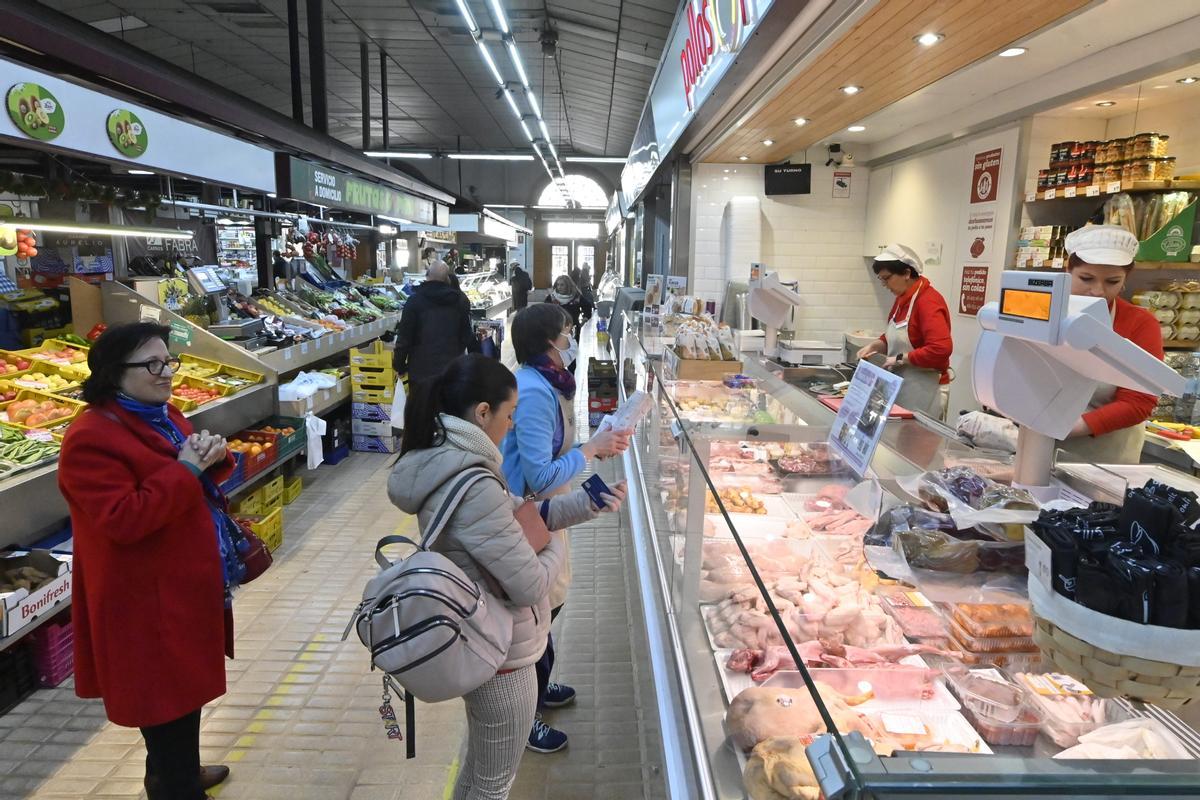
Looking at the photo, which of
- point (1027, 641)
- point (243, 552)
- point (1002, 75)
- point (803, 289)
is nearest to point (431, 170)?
point (803, 289)

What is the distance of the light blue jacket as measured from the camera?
9.45 feet

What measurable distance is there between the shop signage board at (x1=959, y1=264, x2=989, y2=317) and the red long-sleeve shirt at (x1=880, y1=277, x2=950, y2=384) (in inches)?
72.7

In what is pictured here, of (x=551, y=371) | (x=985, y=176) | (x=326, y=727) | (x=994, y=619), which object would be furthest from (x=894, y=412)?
(x=985, y=176)

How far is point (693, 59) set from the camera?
16.9 ft

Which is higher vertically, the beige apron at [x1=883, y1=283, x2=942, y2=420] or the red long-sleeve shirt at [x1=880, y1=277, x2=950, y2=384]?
the red long-sleeve shirt at [x1=880, y1=277, x2=950, y2=384]

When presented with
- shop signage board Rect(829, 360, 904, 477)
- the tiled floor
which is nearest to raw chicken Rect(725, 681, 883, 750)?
shop signage board Rect(829, 360, 904, 477)

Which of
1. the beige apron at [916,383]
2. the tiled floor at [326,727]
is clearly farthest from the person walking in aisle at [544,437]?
the beige apron at [916,383]

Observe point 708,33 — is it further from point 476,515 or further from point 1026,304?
point 476,515

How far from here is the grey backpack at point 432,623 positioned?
184 centimetres

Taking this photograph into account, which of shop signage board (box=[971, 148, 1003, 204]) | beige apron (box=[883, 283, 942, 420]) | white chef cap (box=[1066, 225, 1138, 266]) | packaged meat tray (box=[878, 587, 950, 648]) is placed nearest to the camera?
packaged meat tray (box=[878, 587, 950, 648])

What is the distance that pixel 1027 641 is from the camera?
157 cm

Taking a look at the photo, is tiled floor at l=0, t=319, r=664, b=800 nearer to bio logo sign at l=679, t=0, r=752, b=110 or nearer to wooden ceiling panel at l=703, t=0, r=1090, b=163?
bio logo sign at l=679, t=0, r=752, b=110

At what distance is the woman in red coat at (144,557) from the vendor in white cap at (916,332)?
155 inches

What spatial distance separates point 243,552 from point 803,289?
7379 mm
